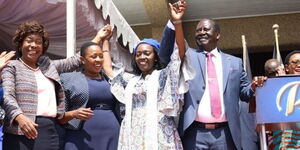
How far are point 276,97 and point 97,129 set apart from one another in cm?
120

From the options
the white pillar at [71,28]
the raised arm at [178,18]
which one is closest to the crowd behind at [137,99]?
the raised arm at [178,18]

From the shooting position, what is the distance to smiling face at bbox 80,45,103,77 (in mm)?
3053

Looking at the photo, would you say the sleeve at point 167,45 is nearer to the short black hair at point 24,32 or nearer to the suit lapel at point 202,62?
the suit lapel at point 202,62

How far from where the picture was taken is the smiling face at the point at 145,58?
115 inches

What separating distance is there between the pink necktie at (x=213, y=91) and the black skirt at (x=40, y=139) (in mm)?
1039

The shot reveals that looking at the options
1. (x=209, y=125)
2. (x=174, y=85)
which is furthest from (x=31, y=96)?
(x=209, y=125)

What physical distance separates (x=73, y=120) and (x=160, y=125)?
61cm

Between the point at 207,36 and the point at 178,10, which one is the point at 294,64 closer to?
the point at 207,36

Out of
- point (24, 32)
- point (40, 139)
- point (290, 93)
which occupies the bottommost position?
point (40, 139)

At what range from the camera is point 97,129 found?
2.89 meters

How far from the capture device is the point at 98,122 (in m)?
2.89

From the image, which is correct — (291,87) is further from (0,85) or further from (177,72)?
(0,85)

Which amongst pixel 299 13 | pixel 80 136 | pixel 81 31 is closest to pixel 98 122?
pixel 80 136

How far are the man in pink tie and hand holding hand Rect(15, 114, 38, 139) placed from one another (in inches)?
36.9
